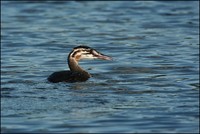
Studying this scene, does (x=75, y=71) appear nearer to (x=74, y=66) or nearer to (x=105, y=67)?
(x=74, y=66)

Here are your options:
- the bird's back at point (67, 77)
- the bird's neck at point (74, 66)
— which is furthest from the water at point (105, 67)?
the bird's neck at point (74, 66)

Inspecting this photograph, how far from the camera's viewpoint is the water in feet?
48.8

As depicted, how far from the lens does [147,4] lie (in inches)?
1251

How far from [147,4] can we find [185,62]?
10605 mm

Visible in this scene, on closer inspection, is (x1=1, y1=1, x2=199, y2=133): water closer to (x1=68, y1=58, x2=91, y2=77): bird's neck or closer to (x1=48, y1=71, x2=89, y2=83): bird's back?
(x1=48, y1=71, x2=89, y2=83): bird's back

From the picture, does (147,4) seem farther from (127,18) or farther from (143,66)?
(143,66)

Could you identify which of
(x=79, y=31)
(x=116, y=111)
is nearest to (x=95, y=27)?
(x=79, y=31)

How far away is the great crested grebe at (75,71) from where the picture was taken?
18375 mm

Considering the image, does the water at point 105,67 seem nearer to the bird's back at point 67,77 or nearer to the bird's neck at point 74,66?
the bird's back at point 67,77

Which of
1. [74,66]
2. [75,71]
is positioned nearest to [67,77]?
[75,71]

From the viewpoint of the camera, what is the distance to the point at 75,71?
19.3 m

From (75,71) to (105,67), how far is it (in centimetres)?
162

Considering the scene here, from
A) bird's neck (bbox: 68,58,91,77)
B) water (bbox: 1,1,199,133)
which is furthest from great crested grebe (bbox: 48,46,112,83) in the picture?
water (bbox: 1,1,199,133)

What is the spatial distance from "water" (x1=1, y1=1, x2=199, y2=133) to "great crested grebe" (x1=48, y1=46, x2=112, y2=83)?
0.78ft
